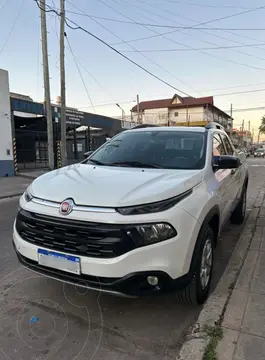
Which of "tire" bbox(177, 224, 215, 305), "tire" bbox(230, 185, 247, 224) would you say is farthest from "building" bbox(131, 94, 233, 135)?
"tire" bbox(177, 224, 215, 305)

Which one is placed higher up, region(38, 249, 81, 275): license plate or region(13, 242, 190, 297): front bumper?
region(38, 249, 81, 275): license plate

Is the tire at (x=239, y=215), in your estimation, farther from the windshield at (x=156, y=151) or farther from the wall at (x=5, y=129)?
the wall at (x=5, y=129)

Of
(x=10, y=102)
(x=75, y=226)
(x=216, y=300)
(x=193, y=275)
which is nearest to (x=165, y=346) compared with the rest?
(x=193, y=275)

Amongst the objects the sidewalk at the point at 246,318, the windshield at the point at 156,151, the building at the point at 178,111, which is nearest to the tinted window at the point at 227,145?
the windshield at the point at 156,151

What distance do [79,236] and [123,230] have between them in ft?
1.19

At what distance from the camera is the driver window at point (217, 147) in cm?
379

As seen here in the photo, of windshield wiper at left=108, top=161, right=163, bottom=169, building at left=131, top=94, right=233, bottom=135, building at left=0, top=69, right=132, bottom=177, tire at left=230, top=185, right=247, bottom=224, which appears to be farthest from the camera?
building at left=131, top=94, right=233, bottom=135

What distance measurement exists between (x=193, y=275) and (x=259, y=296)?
961mm

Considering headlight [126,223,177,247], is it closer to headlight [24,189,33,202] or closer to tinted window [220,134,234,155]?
headlight [24,189,33,202]

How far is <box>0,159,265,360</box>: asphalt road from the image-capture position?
7.97 feet

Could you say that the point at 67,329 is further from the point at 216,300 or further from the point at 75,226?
the point at 216,300

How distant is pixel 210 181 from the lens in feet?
10.7

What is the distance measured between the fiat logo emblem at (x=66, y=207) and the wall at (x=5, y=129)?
15741 mm

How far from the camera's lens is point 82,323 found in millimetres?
2783
